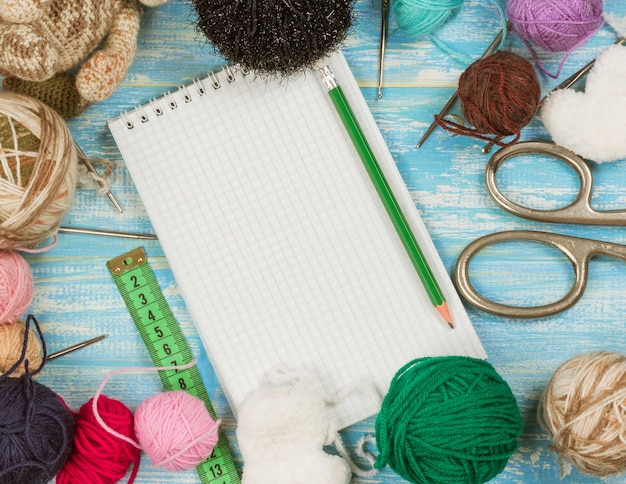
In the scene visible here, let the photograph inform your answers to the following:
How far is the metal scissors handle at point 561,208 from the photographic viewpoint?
2.96 feet

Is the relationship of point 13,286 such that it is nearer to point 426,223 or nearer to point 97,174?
point 97,174

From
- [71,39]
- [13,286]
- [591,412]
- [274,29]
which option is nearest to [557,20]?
[274,29]

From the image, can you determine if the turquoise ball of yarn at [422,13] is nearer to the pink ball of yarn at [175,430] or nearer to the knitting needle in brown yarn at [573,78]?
the knitting needle in brown yarn at [573,78]

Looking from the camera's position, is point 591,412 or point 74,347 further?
point 74,347

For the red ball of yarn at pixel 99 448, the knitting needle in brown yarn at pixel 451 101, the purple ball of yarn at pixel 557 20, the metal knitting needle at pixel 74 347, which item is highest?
the purple ball of yarn at pixel 557 20

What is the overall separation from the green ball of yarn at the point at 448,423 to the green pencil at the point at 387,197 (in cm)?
10

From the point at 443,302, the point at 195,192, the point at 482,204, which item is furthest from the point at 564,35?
the point at 195,192

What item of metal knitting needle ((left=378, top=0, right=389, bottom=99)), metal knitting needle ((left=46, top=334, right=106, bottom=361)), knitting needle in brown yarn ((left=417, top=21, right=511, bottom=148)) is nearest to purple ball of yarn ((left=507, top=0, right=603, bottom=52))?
knitting needle in brown yarn ((left=417, top=21, right=511, bottom=148))

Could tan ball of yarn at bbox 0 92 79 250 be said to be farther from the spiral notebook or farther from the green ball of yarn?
the green ball of yarn

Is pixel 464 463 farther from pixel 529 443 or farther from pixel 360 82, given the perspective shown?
pixel 360 82

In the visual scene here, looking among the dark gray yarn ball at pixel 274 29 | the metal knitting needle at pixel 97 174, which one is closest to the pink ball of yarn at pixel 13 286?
the metal knitting needle at pixel 97 174

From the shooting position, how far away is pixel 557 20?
0.85 metres

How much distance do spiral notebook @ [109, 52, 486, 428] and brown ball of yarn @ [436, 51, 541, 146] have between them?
5.3 inches

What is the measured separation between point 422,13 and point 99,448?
2.21 feet
